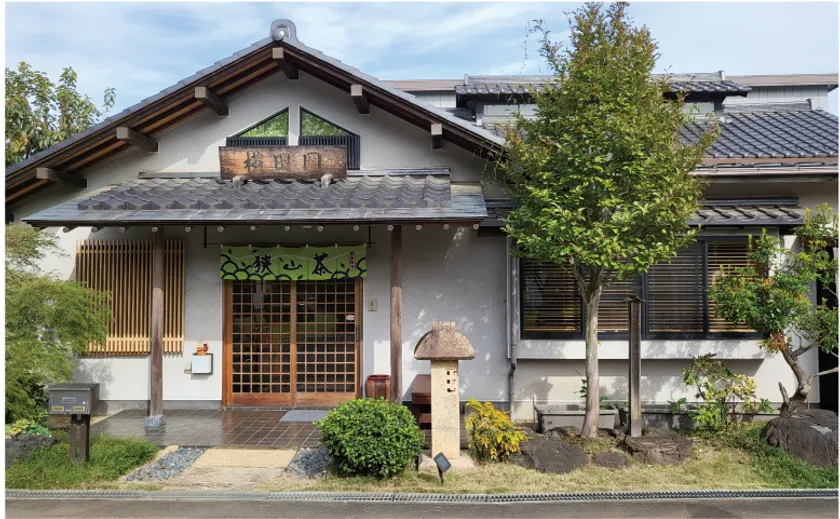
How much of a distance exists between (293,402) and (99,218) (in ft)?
14.3

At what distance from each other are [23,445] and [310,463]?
366 cm

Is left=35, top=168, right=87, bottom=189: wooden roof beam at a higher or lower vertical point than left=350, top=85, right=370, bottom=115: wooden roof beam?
lower

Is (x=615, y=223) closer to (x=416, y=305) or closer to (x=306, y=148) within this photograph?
(x=416, y=305)

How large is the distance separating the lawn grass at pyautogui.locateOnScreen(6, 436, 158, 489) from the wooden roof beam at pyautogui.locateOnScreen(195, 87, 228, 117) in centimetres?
554

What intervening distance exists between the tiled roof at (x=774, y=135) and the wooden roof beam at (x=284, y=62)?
729cm

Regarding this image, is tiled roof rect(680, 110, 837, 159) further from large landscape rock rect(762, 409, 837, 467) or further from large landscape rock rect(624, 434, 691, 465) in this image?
large landscape rock rect(624, 434, 691, 465)

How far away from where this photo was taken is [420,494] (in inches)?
243

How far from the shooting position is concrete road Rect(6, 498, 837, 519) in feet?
19.0

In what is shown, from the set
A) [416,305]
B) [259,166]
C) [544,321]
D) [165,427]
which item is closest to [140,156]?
[259,166]

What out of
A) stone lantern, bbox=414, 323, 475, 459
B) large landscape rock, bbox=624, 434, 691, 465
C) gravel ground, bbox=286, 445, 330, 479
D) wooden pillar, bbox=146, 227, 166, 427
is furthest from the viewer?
wooden pillar, bbox=146, 227, 166, 427

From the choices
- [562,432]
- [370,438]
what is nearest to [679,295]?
[562,432]

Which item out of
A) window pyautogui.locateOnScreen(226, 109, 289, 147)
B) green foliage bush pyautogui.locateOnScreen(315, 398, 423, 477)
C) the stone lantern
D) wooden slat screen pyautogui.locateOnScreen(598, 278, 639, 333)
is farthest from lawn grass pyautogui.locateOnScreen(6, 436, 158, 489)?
wooden slat screen pyautogui.locateOnScreen(598, 278, 639, 333)

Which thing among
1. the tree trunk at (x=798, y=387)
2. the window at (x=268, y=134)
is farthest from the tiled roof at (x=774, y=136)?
the window at (x=268, y=134)

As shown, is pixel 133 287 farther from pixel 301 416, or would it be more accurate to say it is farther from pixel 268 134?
pixel 301 416
